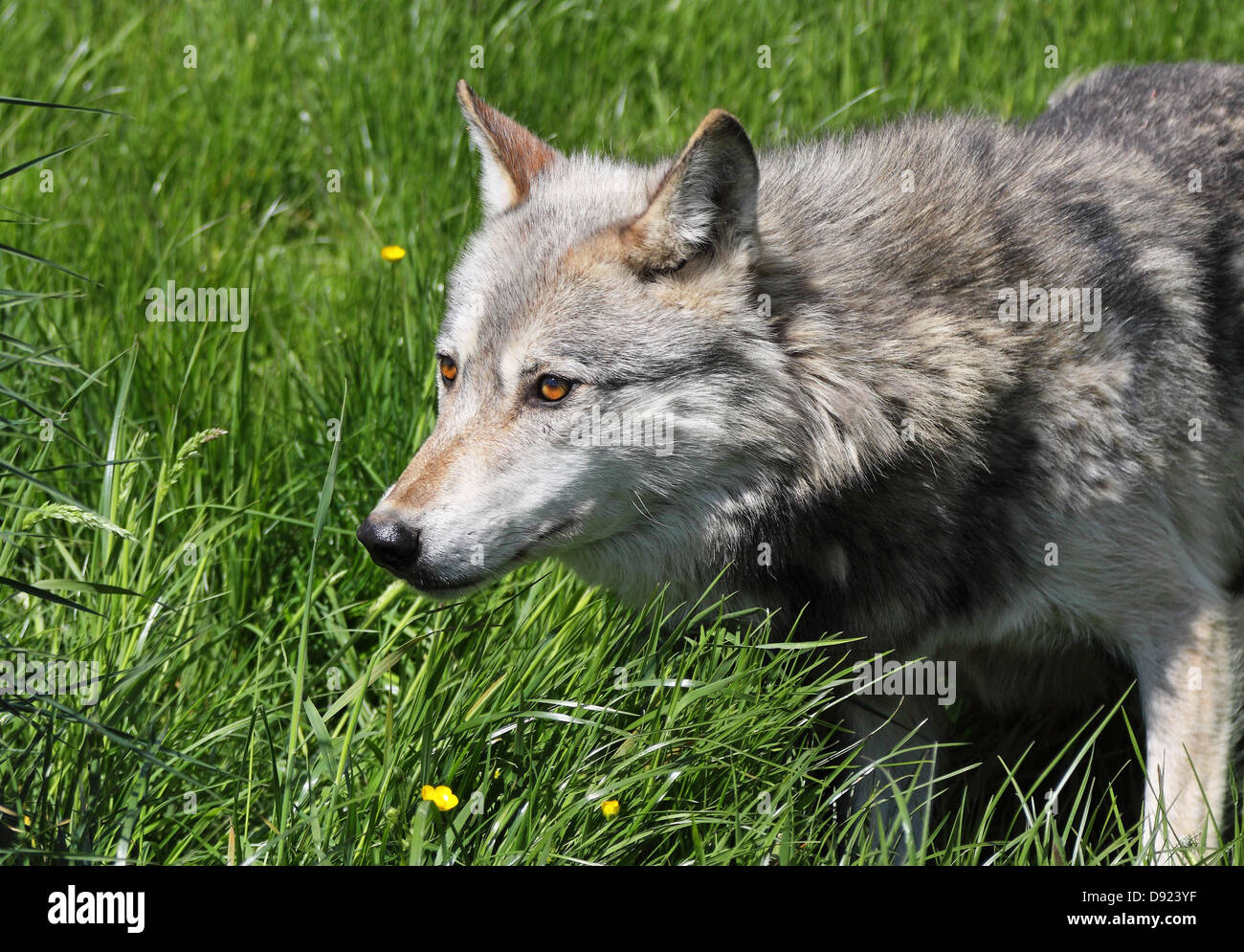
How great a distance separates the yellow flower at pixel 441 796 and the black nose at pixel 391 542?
0.53 meters

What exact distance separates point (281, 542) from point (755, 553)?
1419 millimetres

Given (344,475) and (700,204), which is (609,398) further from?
(344,475)

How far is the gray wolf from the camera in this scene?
9.50 ft

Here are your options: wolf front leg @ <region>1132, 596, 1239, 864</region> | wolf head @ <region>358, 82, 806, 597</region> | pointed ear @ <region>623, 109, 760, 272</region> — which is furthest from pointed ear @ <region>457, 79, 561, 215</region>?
wolf front leg @ <region>1132, 596, 1239, 864</region>

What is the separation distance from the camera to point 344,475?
3824 mm

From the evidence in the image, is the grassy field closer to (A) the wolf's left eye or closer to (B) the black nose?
(B) the black nose

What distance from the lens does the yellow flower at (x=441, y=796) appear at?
2477 mm

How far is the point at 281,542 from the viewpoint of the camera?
362cm

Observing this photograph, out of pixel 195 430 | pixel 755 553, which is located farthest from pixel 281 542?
pixel 755 553

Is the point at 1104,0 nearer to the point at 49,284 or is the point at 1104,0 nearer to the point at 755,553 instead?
the point at 755,553

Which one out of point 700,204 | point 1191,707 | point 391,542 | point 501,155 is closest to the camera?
point 391,542

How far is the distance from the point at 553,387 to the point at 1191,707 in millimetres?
1769

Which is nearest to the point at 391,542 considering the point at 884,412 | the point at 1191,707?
the point at 884,412

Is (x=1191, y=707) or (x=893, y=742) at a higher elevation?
(x=1191, y=707)
